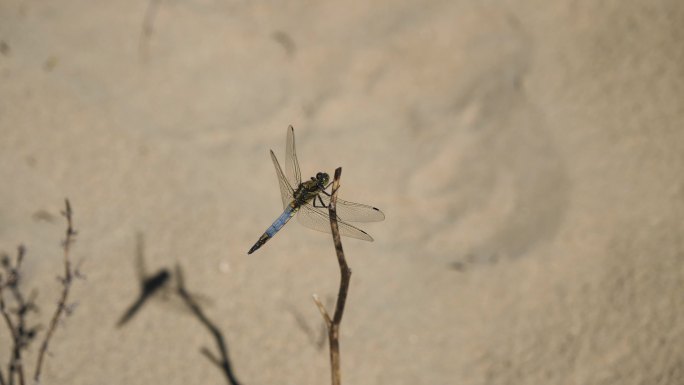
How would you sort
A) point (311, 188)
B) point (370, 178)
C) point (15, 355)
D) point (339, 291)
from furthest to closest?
point (370, 178)
point (311, 188)
point (15, 355)
point (339, 291)

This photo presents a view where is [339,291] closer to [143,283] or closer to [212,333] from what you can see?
[212,333]

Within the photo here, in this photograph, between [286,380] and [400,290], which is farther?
[400,290]

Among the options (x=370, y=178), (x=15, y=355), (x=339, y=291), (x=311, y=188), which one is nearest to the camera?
(x=339, y=291)

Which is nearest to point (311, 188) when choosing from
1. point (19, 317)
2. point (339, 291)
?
point (339, 291)

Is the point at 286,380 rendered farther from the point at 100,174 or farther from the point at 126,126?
the point at 126,126

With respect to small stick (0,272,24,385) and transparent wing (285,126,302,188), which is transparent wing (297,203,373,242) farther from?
small stick (0,272,24,385)

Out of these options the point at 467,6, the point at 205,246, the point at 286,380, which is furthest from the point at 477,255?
the point at 467,6

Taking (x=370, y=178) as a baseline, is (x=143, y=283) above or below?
below

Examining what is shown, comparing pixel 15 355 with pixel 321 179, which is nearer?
pixel 15 355
